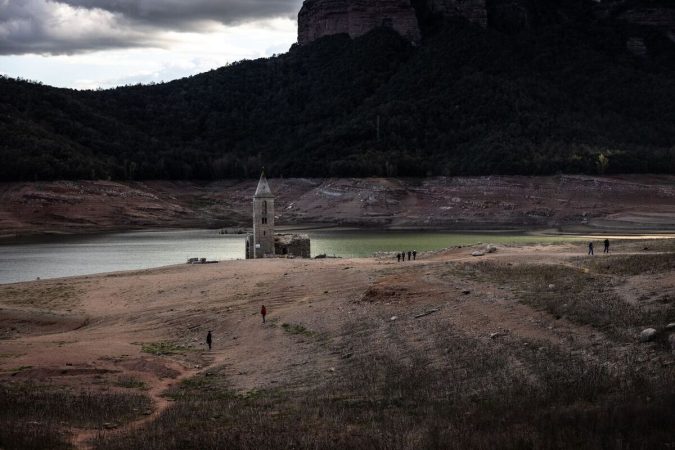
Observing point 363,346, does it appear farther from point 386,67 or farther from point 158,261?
point 386,67

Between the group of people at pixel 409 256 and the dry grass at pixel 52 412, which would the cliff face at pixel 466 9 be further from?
the dry grass at pixel 52 412

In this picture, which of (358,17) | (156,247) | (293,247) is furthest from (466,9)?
(293,247)

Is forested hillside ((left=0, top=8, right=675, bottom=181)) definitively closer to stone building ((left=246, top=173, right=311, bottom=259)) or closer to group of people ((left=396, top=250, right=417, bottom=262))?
stone building ((left=246, top=173, right=311, bottom=259))

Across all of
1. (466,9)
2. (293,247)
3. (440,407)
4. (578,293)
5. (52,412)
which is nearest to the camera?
(440,407)

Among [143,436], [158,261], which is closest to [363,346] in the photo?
[143,436]

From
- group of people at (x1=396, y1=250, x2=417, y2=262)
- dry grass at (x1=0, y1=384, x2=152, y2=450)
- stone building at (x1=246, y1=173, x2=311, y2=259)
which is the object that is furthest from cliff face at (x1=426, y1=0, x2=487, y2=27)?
dry grass at (x1=0, y1=384, x2=152, y2=450)

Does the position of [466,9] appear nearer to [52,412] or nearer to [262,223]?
[262,223]
